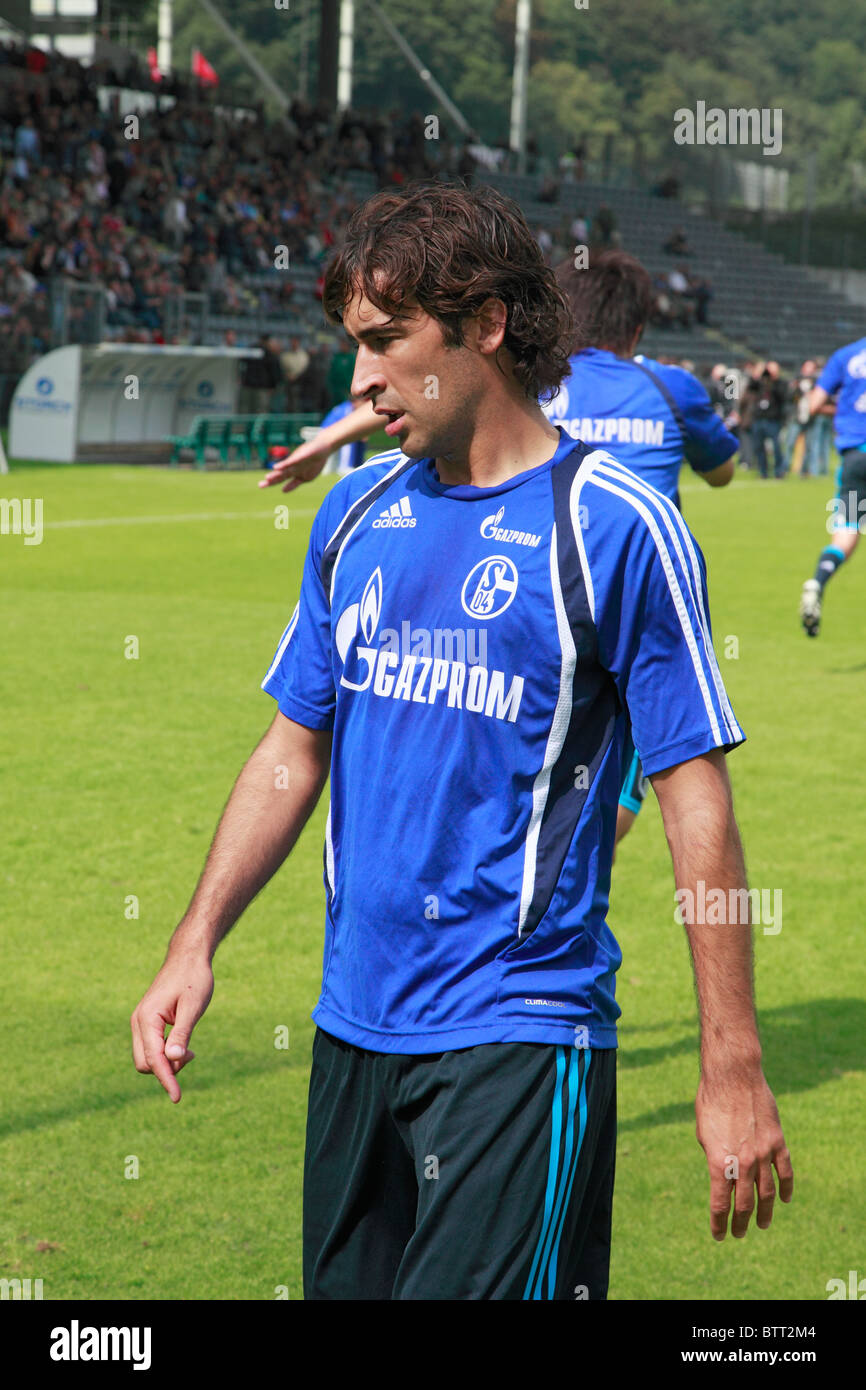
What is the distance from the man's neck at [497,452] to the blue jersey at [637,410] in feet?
10.2

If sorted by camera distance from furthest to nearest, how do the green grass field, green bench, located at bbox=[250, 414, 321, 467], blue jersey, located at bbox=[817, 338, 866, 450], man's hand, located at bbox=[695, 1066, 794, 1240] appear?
1. green bench, located at bbox=[250, 414, 321, 467]
2. blue jersey, located at bbox=[817, 338, 866, 450]
3. the green grass field
4. man's hand, located at bbox=[695, 1066, 794, 1240]

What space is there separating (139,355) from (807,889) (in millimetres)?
23154

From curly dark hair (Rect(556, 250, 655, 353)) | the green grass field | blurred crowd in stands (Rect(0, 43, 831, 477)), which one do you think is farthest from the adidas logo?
blurred crowd in stands (Rect(0, 43, 831, 477))

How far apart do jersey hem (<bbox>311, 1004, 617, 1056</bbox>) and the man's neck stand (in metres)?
0.80

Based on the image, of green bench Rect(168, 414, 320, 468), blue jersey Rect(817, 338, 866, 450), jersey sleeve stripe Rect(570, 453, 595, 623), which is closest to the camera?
jersey sleeve stripe Rect(570, 453, 595, 623)

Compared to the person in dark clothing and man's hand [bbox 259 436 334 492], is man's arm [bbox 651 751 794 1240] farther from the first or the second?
the person in dark clothing

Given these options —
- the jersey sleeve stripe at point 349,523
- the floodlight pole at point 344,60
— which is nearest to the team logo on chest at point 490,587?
the jersey sleeve stripe at point 349,523

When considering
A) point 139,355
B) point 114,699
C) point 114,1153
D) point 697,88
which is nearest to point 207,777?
point 114,699

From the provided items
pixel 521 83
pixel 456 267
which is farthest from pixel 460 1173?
pixel 521 83

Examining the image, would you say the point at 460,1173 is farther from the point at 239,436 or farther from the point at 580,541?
the point at 239,436

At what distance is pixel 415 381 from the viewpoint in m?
2.54

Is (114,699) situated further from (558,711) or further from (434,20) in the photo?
(434,20)

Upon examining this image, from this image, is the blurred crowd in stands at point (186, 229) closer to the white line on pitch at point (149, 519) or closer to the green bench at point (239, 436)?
the green bench at point (239, 436)

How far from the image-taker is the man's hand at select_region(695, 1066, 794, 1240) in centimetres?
230
